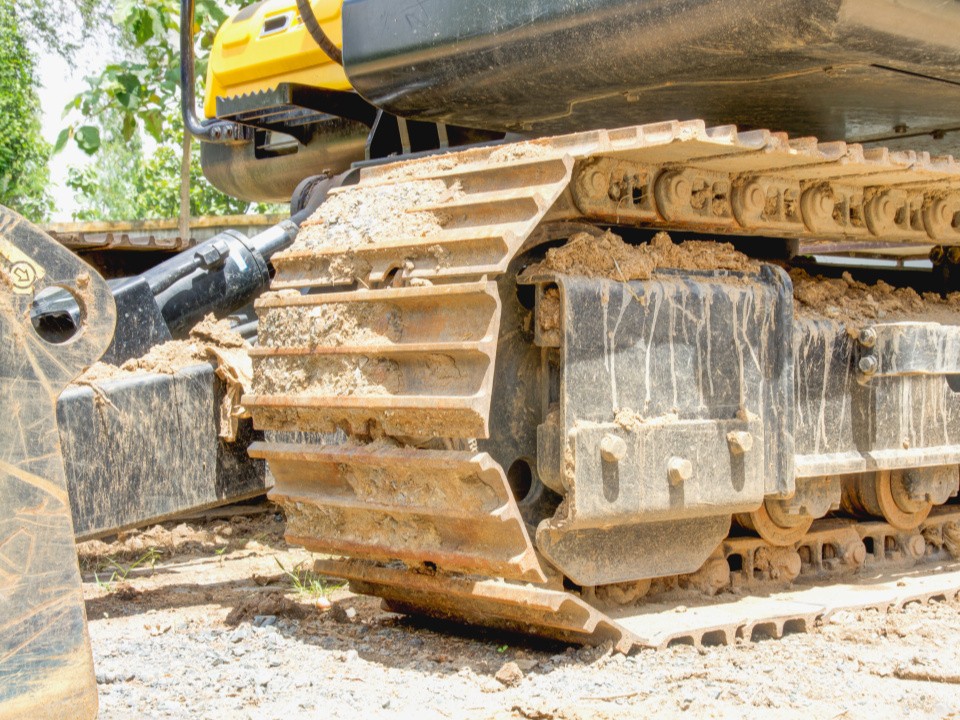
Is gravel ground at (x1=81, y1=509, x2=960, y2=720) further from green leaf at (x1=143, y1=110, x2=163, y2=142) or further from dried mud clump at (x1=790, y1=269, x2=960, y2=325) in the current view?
green leaf at (x1=143, y1=110, x2=163, y2=142)

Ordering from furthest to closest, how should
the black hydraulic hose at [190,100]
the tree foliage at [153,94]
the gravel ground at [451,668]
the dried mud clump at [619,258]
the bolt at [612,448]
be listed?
the tree foliage at [153,94] → the black hydraulic hose at [190,100] → the dried mud clump at [619,258] → the bolt at [612,448] → the gravel ground at [451,668]

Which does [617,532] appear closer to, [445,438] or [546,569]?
[546,569]

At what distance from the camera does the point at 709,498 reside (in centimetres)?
406

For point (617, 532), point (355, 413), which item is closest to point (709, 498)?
point (617, 532)

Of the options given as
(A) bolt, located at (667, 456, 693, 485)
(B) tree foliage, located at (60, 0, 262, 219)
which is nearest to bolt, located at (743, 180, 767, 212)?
(A) bolt, located at (667, 456, 693, 485)

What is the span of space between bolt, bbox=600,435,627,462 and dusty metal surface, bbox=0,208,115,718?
1396 mm

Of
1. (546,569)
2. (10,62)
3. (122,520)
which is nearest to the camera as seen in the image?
(546,569)

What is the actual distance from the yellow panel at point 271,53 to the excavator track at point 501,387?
178 cm

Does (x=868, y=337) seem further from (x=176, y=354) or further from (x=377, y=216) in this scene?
(x=176, y=354)

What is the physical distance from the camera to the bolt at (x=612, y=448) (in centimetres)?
→ 378

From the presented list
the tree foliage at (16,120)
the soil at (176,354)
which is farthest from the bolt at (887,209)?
the tree foliage at (16,120)

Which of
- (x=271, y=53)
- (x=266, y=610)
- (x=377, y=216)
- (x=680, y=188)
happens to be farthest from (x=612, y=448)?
(x=271, y=53)

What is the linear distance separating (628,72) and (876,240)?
1346mm

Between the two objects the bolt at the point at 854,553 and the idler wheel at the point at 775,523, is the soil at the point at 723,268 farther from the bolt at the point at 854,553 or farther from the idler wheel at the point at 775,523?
the bolt at the point at 854,553
